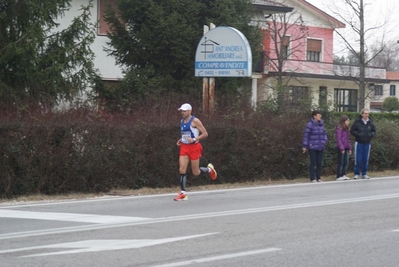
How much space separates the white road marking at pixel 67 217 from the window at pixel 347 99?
135ft

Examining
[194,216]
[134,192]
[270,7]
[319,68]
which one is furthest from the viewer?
[319,68]

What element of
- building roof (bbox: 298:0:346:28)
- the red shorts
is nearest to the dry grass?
the red shorts

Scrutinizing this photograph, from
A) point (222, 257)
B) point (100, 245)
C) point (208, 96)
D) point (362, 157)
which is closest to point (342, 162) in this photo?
point (362, 157)

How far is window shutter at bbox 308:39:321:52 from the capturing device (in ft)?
165

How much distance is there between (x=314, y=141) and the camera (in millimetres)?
18422

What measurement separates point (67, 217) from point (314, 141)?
8497mm

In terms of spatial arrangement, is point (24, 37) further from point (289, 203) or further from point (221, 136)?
point (289, 203)

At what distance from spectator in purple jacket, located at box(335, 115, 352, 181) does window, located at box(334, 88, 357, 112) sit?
32.6 meters

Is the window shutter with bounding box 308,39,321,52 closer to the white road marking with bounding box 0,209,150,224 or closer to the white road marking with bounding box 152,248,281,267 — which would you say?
the white road marking with bounding box 0,209,150,224

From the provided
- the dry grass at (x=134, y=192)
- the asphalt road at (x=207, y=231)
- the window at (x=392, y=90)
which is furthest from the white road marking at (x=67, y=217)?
the window at (x=392, y=90)

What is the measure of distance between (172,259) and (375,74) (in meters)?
46.9

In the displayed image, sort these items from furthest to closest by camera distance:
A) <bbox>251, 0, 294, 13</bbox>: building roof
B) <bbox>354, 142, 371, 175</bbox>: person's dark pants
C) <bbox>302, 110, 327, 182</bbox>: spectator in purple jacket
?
<bbox>251, 0, 294, 13</bbox>: building roof, <bbox>354, 142, 371, 175</bbox>: person's dark pants, <bbox>302, 110, 327, 182</bbox>: spectator in purple jacket

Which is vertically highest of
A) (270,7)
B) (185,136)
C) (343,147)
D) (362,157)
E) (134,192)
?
(270,7)

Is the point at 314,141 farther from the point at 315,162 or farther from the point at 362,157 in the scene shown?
the point at 362,157
